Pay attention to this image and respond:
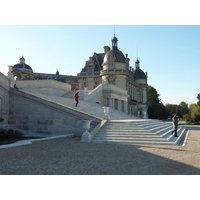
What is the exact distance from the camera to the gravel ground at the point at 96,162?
6828mm

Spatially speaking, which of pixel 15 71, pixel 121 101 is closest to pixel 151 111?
pixel 121 101

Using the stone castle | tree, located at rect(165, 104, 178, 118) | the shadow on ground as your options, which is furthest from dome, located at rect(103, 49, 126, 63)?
tree, located at rect(165, 104, 178, 118)

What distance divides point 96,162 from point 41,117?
10.2 m

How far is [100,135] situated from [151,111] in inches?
2542

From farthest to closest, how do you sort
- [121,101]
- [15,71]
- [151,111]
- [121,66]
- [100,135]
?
[151,111], [121,66], [15,71], [121,101], [100,135]

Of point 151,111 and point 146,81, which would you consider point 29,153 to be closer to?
point 146,81

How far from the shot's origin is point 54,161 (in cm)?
813

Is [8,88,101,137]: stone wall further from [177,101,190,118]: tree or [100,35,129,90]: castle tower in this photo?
[177,101,190,118]: tree

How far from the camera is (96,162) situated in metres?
8.04

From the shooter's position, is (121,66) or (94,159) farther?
(121,66)

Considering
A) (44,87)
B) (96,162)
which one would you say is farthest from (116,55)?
(96,162)

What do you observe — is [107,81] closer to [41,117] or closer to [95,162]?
[41,117]

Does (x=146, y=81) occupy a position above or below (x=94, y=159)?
above

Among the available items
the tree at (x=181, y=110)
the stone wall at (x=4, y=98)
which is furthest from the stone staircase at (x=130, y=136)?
the tree at (x=181, y=110)
